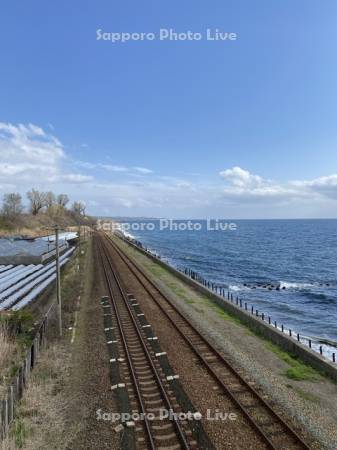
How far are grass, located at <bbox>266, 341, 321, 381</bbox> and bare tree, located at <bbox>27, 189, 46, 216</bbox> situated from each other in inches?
5926

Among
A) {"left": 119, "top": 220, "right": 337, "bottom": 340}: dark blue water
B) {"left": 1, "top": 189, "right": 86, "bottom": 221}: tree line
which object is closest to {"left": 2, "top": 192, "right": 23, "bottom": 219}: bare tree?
{"left": 1, "top": 189, "right": 86, "bottom": 221}: tree line

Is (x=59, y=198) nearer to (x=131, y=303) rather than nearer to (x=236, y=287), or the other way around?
(x=236, y=287)

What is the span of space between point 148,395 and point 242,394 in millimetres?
3279

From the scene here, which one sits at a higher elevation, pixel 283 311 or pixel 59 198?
pixel 59 198

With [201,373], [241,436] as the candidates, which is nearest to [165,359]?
[201,373]

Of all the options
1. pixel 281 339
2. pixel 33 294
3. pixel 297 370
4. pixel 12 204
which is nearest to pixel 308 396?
pixel 297 370

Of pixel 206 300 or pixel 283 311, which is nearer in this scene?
pixel 206 300

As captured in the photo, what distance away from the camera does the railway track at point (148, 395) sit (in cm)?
1030

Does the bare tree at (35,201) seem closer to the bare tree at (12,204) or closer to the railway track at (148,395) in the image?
the bare tree at (12,204)

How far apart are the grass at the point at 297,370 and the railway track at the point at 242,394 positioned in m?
2.35

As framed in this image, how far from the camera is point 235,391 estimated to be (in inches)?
522

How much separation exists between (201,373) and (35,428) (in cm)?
642

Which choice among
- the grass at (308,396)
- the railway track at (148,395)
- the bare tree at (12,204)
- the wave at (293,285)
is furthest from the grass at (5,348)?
the bare tree at (12,204)

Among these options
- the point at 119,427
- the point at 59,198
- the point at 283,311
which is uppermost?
the point at 59,198
